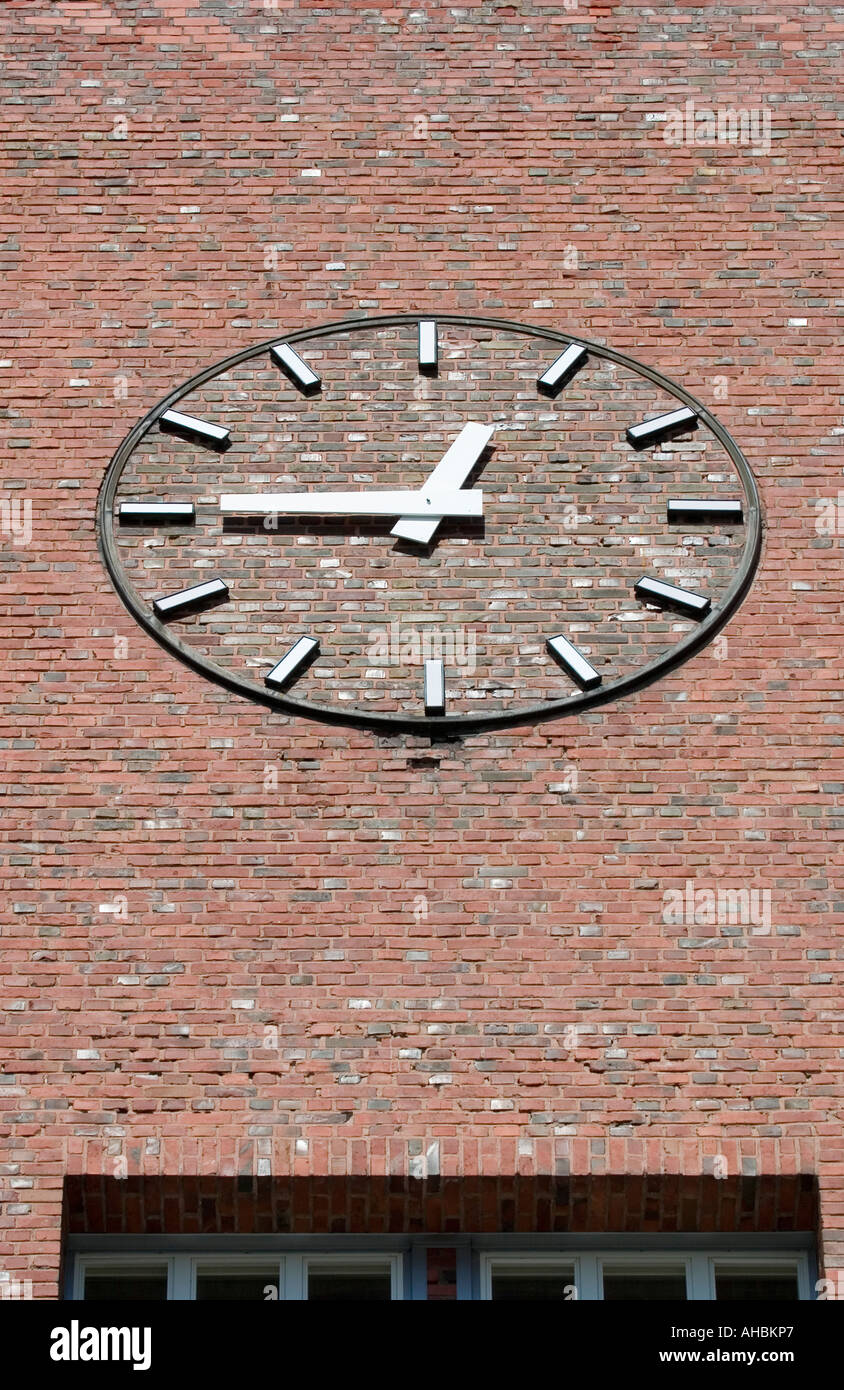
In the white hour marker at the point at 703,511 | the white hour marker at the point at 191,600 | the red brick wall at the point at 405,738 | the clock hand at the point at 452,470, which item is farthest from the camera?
the white hour marker at the point at 703,511

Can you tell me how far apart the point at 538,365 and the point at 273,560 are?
179 centimetres

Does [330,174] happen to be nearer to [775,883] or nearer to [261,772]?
[261,772]

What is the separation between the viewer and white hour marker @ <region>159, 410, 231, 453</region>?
11625 millimetres

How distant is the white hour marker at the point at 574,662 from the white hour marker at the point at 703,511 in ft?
3.07

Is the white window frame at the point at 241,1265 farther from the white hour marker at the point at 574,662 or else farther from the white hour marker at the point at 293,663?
the white hour marker at the point at 574,662

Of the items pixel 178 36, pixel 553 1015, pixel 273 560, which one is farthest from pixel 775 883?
pixel 178 36

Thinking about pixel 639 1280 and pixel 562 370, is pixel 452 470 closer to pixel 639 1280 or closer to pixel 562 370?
pixel 562 370

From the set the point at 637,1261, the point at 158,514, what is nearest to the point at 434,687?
the point at 158,514

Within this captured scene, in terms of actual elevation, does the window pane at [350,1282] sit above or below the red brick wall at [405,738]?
below

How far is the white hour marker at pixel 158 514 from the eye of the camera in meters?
11.4

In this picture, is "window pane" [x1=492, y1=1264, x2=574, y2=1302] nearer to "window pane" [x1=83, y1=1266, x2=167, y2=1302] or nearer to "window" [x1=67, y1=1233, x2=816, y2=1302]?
"window" [x1=67, y1=1233, x2=816, y2=1302]

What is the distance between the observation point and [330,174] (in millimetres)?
12562

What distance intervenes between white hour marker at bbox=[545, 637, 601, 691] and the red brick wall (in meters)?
0.20

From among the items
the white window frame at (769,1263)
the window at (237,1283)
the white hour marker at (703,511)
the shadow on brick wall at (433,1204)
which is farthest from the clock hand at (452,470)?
the white window frame at (769,1263)
